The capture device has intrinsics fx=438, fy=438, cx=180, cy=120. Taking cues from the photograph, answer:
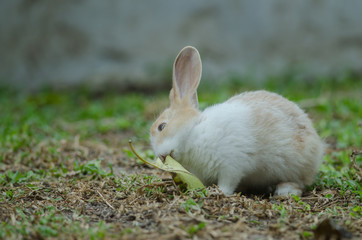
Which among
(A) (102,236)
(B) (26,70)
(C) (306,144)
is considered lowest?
(B) (26,70)

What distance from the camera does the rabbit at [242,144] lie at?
3.37 meters

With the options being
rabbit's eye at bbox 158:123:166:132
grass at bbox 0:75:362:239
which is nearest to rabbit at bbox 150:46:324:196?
rabbit's eye at bbox 158:123:166:132

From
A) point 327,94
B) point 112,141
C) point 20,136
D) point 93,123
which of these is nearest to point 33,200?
point 20,136

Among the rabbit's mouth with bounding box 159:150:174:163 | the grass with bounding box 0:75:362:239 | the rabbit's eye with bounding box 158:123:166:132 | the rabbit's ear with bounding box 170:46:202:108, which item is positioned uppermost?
the rabbit's ear with bounding box 170:46:202:108

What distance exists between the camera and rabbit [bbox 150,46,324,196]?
3.37m

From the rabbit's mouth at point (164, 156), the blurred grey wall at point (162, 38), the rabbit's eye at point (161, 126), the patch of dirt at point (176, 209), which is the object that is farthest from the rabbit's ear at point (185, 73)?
the blurred grey wall at point (162, 38)

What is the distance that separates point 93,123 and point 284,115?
3656 mm

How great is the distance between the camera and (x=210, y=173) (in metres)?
3.46

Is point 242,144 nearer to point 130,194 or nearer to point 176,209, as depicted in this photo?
point 176,209

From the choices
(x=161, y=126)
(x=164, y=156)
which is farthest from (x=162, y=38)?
(x=164, y=156)

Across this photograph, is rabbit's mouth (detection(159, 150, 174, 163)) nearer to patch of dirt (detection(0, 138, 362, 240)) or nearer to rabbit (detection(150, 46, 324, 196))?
rabbit (detection(150, 46, 324, 196))

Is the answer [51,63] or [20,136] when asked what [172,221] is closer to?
[20,136]

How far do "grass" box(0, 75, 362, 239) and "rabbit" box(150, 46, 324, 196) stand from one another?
186mm

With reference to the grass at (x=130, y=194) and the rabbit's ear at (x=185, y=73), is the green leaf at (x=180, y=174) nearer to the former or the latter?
the grass at (x=130, y=194)
